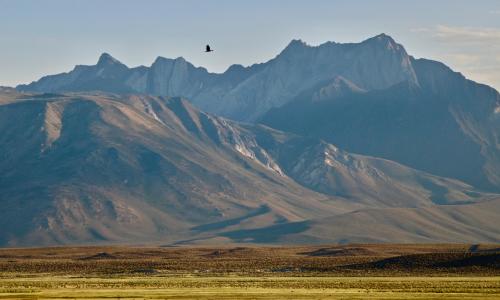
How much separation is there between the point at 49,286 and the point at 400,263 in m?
63.4

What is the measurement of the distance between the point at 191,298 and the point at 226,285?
22.2 meters

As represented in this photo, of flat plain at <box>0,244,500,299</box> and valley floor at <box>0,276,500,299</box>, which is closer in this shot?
valley floor at <box>0,276,500,299</box>

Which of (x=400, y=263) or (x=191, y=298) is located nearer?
(x=191, y=298)

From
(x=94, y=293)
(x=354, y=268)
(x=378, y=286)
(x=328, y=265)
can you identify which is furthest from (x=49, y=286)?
(x=328, y=265)

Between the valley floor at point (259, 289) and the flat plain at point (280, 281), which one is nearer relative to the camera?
the valley floor at point (259, 289)

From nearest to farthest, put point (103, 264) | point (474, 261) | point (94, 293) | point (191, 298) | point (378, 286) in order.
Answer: point (191, 298)
point (94, 293)
point (378, 286)
point (474, 261)
point (103, 264)

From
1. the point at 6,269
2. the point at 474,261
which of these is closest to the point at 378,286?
the point at 474,261

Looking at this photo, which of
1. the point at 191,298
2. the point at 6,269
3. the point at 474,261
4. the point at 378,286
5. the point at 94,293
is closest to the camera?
the point at 191,298

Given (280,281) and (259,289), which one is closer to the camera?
(259,289)

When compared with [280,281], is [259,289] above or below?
above

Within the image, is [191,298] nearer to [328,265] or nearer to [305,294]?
[305,294]

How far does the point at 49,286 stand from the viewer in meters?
118

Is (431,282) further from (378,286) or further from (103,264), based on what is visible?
(103,264)

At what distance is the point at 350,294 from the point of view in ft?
330
